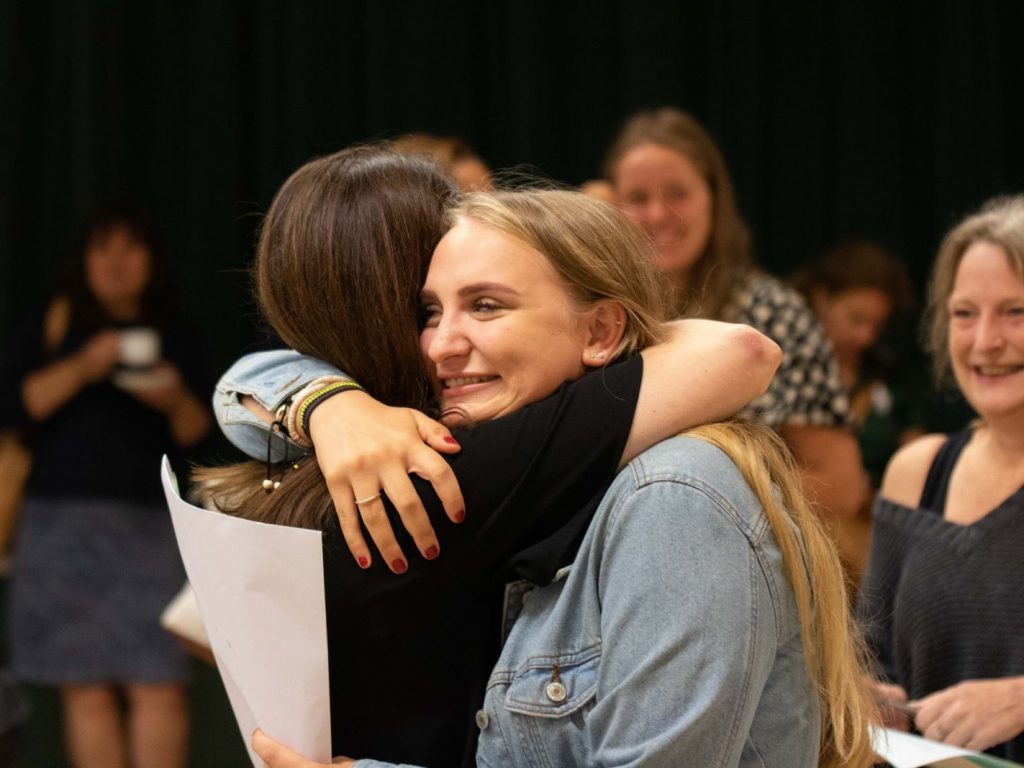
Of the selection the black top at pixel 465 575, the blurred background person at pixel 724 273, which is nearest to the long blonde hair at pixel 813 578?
the black top at pixel 465 575

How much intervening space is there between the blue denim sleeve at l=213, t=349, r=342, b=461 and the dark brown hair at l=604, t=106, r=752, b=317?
1.32m

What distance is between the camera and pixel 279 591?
1.27m

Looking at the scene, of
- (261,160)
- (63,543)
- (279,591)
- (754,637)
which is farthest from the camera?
(261,160)

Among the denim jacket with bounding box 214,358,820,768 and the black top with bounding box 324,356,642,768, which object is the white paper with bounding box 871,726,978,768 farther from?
the black top with bounding box 324,356,642,768

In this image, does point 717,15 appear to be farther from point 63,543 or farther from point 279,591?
point 279,591

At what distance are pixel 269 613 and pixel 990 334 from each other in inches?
46.3

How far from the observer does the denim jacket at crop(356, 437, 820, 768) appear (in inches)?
44.9

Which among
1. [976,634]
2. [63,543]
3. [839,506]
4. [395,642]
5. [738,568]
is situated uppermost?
[738,568]

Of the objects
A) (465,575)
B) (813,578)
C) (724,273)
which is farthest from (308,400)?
(724,273)

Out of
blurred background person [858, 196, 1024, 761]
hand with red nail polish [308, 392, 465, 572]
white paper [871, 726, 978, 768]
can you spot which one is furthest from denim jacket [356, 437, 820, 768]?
blurred background person [858, 196, 1024, 761]

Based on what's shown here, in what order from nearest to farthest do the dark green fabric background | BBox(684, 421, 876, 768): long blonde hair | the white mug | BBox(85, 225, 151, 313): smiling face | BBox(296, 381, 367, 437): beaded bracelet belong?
1. BBox(684, 421, 876, 768): long blonde hair
2. BBox(296, 381, 367, 437): beaded bracelet
3. the white mug
4. BBox(85, 225, 151, 313): smiling face
5. the dark green fabric background

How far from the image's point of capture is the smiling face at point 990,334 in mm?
1912

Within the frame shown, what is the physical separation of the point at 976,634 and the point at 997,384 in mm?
370

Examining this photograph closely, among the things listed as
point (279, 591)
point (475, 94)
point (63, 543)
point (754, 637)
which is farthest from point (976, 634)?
point (475, 94)
